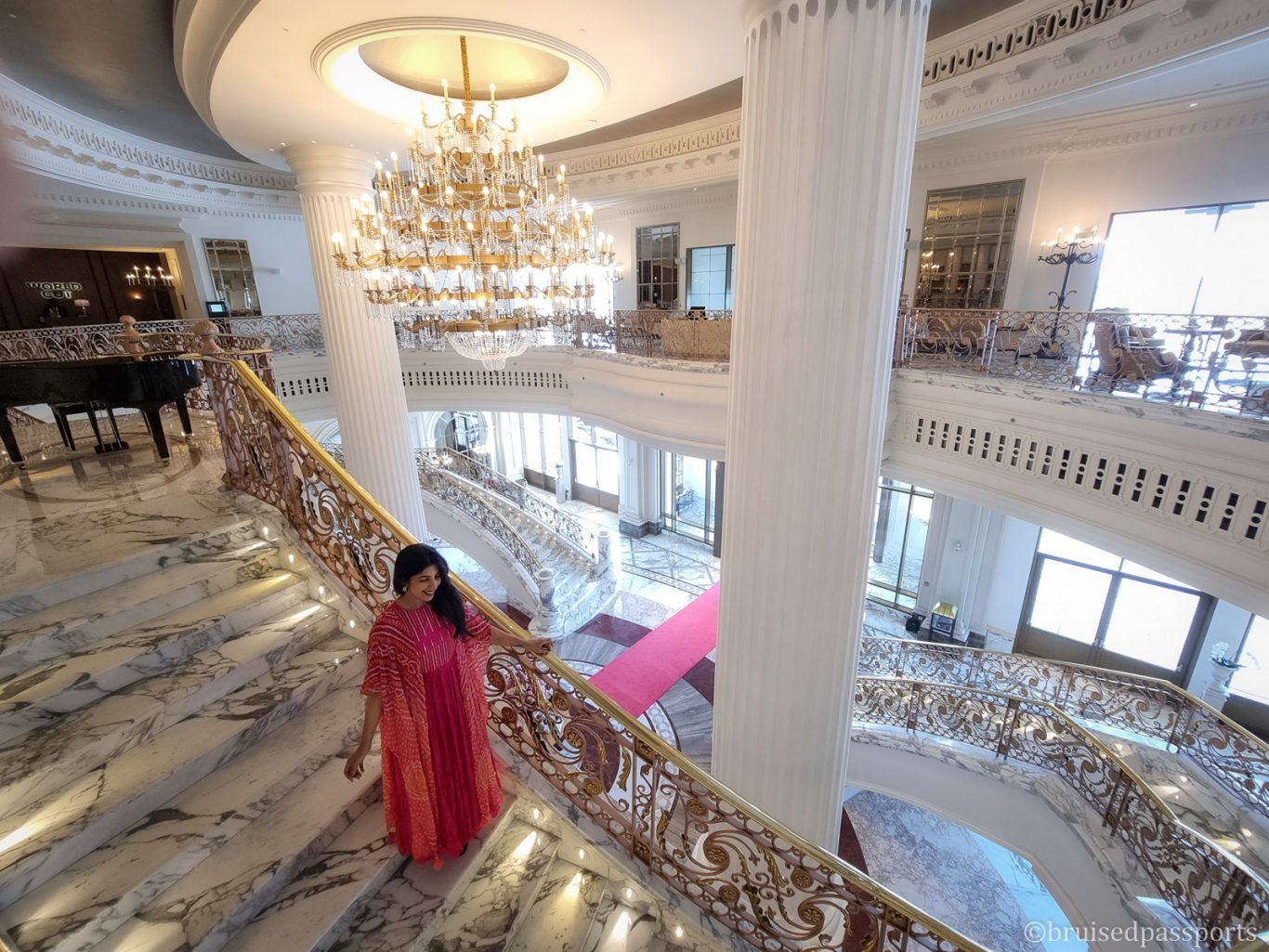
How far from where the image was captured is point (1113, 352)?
464 cm

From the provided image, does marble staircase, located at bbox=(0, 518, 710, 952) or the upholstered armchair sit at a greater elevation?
the upholstered armchair

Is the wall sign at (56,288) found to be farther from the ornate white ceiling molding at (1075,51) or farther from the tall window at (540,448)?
the ornate white ceiling molding at (1075,51)

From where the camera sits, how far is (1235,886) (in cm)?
336

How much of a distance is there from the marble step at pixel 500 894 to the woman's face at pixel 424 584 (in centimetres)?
120

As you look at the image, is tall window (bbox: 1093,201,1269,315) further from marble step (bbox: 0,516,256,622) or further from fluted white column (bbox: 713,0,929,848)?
marble step (bbox: 0,516,256,622)

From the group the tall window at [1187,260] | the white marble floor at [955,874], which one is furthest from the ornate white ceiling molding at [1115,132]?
the white marble floor at [955,874]

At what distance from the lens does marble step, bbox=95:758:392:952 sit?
1.74 metres

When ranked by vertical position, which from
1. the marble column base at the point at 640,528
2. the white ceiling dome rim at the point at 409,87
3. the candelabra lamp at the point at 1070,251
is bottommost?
the marble column base at the point at 640,528

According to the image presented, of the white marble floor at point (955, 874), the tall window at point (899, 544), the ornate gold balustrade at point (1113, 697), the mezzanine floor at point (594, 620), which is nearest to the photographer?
the mezzanine floor at point (594, 620)

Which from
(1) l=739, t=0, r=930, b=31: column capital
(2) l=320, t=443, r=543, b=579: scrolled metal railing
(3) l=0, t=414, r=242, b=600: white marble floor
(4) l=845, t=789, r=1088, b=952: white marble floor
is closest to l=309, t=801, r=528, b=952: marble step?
(3) l=0, t=414, r=242, b=600: white marble floor

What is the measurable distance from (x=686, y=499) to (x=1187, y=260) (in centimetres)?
967

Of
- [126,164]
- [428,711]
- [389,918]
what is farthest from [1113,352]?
[126,164]

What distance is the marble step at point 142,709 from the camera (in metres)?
1.96

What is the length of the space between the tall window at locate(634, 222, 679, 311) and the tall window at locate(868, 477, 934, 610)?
583 cm
